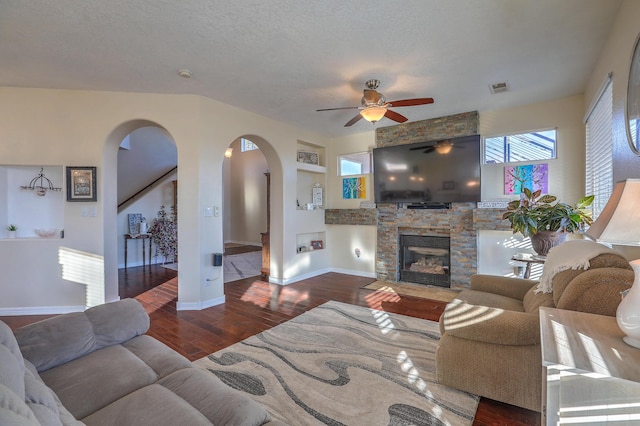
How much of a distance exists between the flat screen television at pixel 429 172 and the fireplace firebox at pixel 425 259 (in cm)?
67

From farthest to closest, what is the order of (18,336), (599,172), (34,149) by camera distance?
(34,149) < (599,172) < (18,336)

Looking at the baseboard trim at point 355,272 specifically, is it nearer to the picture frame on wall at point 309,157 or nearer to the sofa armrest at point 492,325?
the picture frame on wall at point 309,157

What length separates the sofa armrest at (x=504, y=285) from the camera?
253 centimetres

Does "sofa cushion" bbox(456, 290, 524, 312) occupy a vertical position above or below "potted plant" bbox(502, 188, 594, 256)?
below

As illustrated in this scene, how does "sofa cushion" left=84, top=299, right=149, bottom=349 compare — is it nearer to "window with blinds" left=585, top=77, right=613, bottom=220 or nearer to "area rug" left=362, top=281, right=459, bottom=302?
"area rug" left=362, top=281, right=459, bottom=302

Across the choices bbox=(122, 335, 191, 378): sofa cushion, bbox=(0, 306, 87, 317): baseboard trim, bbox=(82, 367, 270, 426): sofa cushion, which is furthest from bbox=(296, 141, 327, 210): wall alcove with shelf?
bbox=(82, 367, 270, 426): sofa cushion

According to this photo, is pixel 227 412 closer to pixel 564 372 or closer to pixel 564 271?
pixel 564 372

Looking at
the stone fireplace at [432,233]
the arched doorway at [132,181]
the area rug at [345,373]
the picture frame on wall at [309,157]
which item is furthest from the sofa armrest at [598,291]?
the picture frame on wall at [309,157]

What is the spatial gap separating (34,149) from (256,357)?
11.5 feet

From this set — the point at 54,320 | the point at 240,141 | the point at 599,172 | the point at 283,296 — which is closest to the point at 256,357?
the point at 54,320

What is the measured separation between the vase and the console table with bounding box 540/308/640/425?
0.12ft

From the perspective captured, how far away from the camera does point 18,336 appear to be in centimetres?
142

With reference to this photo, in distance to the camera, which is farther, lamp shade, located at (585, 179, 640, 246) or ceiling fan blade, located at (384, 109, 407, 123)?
ceiling fan blade, located at (384, 109, 407, 123)

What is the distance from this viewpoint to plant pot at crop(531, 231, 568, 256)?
2760 millimetres
